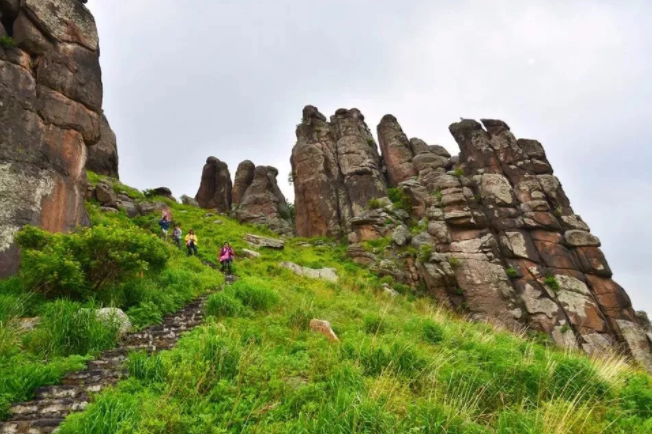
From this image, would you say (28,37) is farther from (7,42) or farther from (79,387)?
(79,387)

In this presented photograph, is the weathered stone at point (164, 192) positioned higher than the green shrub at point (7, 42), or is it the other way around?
the green shrub at point (7, 42)

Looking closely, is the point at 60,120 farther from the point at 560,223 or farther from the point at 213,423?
the point at 560,223

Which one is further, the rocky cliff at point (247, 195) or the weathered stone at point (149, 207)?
the rocky cliff at point (247, 195)

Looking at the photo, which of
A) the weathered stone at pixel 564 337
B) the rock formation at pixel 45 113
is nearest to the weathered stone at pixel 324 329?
the rock formation at pixel 45 113

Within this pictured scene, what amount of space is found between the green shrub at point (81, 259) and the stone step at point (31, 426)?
16.9 ft

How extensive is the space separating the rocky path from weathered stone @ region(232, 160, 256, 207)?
40956 millimetres

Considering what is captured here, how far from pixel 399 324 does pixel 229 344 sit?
6.09 meters

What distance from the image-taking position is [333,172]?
1543 inches

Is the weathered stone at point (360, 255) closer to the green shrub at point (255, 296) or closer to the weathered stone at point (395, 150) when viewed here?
the weathered stone at point (395, 150)

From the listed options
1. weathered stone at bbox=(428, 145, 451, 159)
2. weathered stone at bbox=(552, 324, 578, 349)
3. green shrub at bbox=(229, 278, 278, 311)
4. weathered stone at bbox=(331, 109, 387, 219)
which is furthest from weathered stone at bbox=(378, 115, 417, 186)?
green shrub at bbox=(229, 278, 278, 311)

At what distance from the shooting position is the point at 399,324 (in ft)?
39.5

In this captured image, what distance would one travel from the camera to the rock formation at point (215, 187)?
5217 cm

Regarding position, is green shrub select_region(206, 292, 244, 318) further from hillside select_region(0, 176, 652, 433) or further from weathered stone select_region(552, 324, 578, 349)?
weathered stone select_region(552, 324, 578, 349)

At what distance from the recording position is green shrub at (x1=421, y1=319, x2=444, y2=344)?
420 inches
